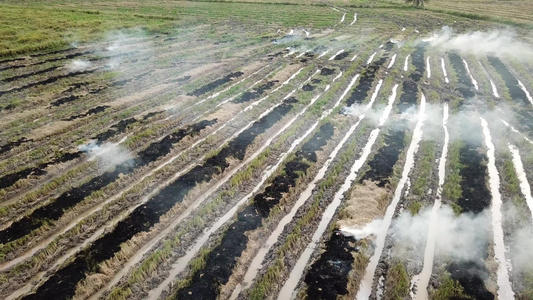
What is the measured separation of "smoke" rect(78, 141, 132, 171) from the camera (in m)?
11.8

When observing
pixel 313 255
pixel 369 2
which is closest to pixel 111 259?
pixel 313 255

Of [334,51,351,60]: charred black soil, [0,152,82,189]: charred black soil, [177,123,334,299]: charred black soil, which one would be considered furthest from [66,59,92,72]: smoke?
[177,123,334,299]: charred black soil

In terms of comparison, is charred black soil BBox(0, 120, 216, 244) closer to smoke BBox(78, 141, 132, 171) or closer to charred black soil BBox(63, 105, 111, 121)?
smoke BBox(78, 141, 132, 171)

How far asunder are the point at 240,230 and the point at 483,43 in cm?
2954

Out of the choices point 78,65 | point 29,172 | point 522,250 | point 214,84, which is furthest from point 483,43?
point 29,172

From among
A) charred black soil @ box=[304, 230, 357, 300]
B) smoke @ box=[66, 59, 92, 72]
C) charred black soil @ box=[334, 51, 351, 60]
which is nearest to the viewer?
charred black soil @ box=[304, 230, 357, 300]

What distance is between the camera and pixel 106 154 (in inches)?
484

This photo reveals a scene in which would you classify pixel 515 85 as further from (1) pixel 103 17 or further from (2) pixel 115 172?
(1) pixel 103 17

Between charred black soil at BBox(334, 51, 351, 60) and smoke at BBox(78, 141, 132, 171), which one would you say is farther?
charred black soil at BBox(334, 51, 351, 60)

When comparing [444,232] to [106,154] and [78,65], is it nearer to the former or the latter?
[106,154]

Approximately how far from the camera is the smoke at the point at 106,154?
1177cm

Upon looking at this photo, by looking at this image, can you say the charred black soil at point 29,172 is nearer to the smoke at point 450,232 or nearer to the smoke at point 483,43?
the smoke at point 450,232

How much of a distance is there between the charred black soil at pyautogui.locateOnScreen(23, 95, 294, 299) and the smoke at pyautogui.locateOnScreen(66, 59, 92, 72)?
14.2 m

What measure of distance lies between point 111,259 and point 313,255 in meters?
4.58
